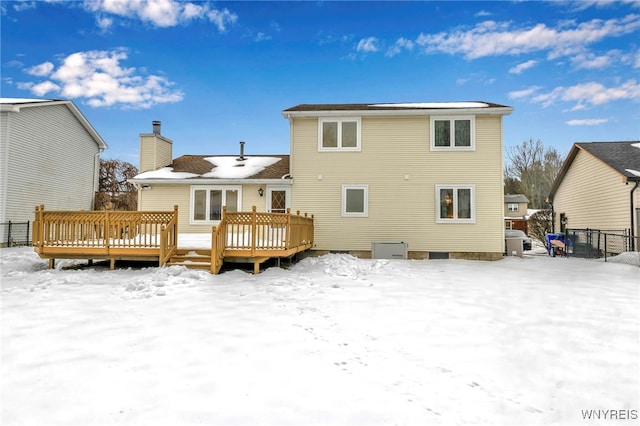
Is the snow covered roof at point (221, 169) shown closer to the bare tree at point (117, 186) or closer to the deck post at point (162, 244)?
the deck post at point (162, 244)

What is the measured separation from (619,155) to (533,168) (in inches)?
1106

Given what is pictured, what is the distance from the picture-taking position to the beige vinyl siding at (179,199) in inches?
555

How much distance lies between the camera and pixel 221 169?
15406 mm

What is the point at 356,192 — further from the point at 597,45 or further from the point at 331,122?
the point at 597,45

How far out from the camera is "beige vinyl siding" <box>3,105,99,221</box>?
1477cm

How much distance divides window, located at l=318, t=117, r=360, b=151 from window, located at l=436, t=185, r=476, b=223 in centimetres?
355

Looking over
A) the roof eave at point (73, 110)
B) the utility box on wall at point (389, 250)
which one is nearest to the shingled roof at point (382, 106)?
the utility box on wall at point (389, 250)

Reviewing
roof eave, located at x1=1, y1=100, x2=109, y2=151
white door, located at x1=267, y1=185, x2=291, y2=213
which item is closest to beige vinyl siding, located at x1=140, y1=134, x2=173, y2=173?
roof eave, located at x1=1, y1=100, x2=109, y2=151

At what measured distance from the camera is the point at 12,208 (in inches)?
580

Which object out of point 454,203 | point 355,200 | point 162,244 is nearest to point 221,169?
point 355,200

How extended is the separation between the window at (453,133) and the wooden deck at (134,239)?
6.73 metres

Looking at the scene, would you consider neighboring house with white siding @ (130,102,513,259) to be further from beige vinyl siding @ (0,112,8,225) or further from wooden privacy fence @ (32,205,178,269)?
beige vinyl siding @ (0,112,8,225)

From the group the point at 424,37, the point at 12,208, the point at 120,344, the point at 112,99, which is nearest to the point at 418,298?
the point at 120,344

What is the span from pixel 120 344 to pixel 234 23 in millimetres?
19824
